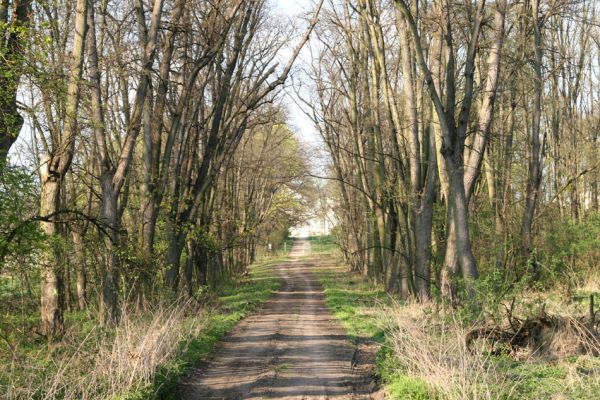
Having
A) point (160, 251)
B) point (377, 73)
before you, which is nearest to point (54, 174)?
point (160, 251)

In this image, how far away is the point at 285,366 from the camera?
11094 millimetres

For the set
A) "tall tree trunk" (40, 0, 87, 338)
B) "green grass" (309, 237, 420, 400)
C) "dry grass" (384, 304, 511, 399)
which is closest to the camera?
"dry grass" (384, 304, 511, 399)

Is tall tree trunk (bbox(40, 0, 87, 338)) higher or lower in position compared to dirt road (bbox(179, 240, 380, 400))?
higher

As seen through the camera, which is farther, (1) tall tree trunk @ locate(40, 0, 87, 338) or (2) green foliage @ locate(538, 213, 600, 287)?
(2) green foliage @ locate(538, 213, 600, 287)

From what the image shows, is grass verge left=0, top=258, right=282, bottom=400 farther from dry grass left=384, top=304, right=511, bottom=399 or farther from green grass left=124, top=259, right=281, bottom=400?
dry grass left=384, top=304, right=511, bottom=399

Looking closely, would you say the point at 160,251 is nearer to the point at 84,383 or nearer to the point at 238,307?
the point at 238,307

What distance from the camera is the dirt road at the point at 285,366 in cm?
930

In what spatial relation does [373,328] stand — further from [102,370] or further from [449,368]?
[102,370]

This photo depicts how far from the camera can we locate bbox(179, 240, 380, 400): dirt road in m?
9.30

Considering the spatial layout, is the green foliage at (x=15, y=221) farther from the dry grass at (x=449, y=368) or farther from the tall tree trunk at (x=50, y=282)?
the dry grass at (x=449, y=368)

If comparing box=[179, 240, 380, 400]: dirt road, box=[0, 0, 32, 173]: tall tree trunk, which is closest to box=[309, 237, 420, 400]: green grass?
box=[179, 240, 380, 400]: dirt road

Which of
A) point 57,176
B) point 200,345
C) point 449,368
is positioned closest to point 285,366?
point 200,345

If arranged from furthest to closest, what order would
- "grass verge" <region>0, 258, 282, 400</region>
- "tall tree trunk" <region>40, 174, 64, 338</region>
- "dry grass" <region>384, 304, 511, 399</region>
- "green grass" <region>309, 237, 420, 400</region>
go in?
"tall tree trunk" <region>40, 174, 64, 338</region>, "green grass" <region>309, 237, 420, 400</region>, "grass verge" <region>0, 258, 282, 400</region>, "dry grass" <region>384, 304, 511, 399</region>

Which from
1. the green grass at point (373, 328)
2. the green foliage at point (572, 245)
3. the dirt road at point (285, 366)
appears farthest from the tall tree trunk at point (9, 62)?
the green foliage at point (572, 245)
